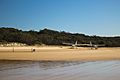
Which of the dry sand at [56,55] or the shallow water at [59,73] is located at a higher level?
the dry sand at [56,55]

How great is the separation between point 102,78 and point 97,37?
4496 inches

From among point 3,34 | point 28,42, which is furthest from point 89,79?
point 3,34

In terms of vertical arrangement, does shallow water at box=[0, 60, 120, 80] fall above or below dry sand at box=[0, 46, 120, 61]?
below

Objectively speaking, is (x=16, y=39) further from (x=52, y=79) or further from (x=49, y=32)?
(x=52, y=79)

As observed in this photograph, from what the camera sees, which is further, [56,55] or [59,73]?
[56,55]

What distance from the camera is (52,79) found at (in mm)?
10859

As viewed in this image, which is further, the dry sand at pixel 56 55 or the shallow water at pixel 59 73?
the dry sand at pixel 56 55

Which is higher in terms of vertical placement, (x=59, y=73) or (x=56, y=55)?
(x=56, y=55)

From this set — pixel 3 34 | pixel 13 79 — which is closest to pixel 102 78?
pixel 13 79

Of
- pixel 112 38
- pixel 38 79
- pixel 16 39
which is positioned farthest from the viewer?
pixel 112 38

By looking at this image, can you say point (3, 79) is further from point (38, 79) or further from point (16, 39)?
point (16, 39)

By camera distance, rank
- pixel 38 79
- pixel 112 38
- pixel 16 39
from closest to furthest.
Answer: pixel 38 79
pixel 16 39
pixel 112 38

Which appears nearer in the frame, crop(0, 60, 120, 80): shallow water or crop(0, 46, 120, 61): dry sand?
crop(0, 60, 120, 80): shallow water

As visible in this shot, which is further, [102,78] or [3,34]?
[3,34]
